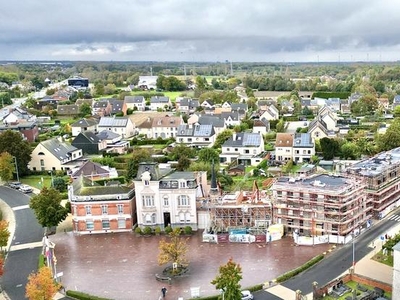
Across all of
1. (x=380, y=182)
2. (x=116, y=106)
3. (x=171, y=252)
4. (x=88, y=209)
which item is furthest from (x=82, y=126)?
(x=380, y=182)

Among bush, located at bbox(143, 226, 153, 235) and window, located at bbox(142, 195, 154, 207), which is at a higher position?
window, located at bbox(142, 195, 154, 207)

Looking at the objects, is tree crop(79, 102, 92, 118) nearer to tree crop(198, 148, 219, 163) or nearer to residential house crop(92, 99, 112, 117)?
residential house crop(92, 99, 112, 117)

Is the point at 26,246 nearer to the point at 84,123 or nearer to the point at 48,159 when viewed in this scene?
the point at 48,159

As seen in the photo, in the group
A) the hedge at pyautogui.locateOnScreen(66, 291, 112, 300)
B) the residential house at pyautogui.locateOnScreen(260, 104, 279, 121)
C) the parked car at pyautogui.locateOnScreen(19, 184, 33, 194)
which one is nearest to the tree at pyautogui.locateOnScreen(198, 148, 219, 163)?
the parked car at pyautogui.locateOnScreen(19, 184, 33, 194)

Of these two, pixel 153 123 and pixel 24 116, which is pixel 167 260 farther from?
pixel 24 116

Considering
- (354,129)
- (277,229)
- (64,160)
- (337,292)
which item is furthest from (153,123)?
(337,292)

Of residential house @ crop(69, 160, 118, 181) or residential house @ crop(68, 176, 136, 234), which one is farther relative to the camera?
residential house @ crop(69, 160, 118, 181)

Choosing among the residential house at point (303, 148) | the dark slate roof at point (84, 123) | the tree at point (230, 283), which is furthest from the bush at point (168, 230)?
the dark slate roof at point (84, 123)
